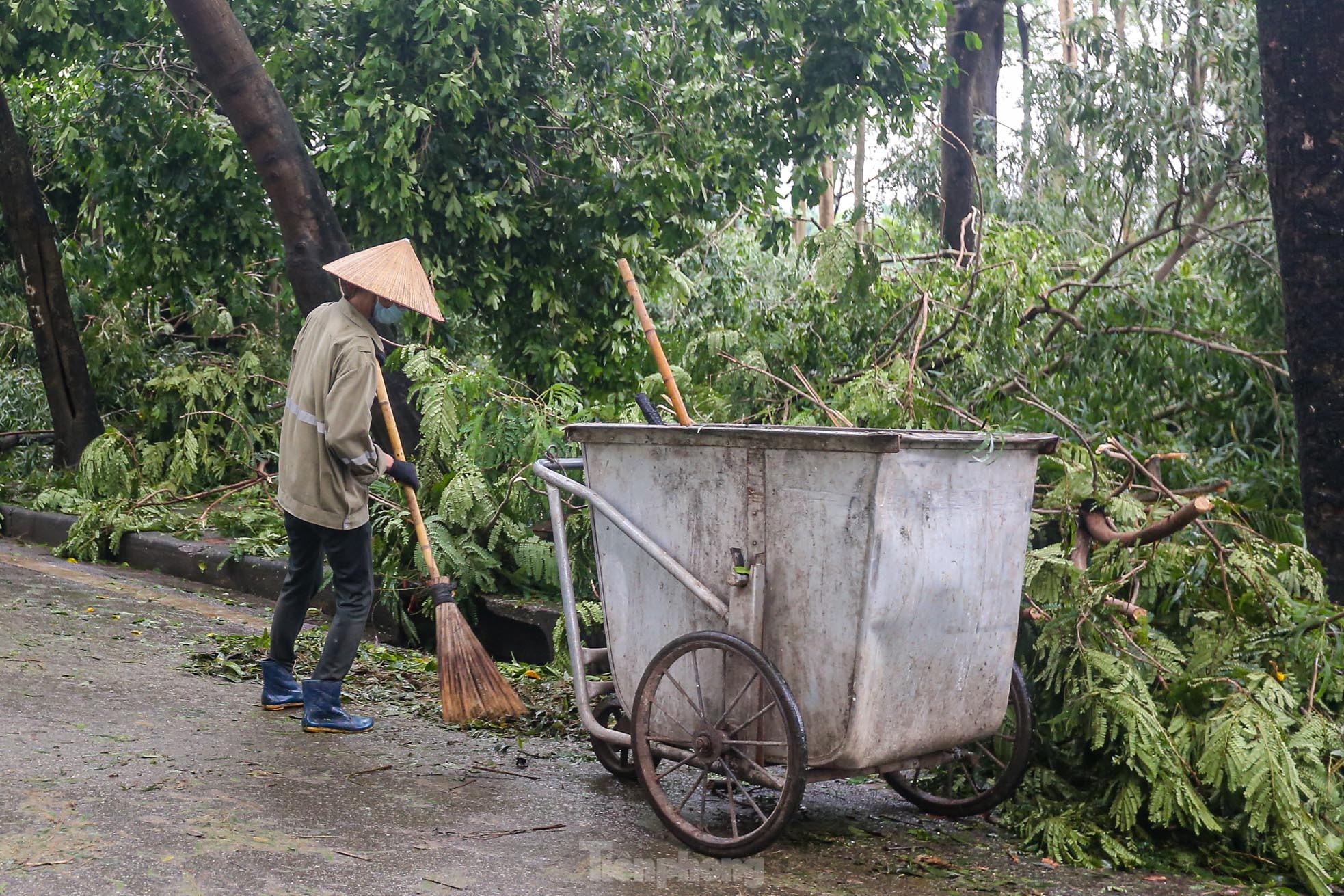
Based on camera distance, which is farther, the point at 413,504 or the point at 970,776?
the point at 413,504

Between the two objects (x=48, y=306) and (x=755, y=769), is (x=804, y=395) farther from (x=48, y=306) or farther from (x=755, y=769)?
(x=48, y=306)

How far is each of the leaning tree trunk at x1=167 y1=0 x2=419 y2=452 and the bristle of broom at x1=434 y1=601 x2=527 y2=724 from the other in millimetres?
2665

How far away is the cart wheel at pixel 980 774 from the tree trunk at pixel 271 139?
4676mm

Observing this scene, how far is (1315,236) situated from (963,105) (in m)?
8.49

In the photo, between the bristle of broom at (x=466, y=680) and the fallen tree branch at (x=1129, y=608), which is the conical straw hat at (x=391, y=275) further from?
the fallen tree branch at (x=1129, y=608)

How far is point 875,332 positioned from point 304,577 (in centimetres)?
337

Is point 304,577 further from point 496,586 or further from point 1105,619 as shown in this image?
point 1105,619

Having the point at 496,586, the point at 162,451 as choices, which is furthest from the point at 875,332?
the point at 162,451

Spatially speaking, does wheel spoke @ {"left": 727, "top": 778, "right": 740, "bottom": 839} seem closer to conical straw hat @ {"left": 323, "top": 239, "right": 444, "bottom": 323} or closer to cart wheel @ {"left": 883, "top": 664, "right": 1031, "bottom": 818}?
cart wheel @ {"left": 883, "top": 664, "right": 1031, "bottom": 818}

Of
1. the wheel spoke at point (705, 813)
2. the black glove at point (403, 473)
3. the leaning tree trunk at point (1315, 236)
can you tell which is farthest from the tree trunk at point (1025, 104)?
the wheel spoke at point (705, 813)

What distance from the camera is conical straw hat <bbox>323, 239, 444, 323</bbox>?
4.75 m

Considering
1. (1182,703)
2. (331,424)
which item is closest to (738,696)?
(1182,703)

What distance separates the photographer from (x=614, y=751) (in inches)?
175

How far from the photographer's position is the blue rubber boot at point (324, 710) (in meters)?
4.86
